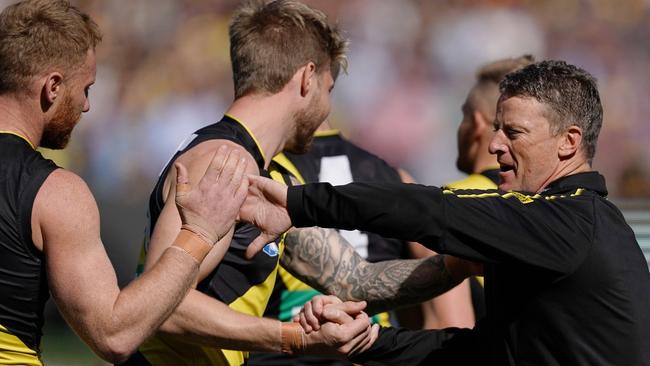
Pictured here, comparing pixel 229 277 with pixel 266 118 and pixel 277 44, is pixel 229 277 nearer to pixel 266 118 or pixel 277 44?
pixel 266 118

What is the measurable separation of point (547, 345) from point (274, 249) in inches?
46.3

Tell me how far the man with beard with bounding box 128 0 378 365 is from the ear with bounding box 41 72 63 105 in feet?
1.78

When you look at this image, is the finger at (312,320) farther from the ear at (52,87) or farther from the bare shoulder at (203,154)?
the ear at (52,87)

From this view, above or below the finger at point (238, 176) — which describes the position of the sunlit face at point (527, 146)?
above

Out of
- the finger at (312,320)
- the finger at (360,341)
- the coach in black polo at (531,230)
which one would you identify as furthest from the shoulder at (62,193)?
the finger at (360,341)

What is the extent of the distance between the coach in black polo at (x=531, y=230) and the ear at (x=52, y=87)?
2.25 feet

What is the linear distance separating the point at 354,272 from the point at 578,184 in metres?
1.13

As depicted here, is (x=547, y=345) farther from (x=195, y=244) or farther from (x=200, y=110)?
(x=200, y=110)

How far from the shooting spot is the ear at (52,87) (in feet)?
10.2

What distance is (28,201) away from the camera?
287cm

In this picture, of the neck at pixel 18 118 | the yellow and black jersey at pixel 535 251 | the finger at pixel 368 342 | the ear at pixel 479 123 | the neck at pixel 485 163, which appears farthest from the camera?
the ear at pixel 479 123

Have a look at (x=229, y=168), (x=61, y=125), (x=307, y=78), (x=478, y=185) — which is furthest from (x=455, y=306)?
(x=61, y=125)

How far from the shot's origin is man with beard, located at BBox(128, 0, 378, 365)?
3451mm

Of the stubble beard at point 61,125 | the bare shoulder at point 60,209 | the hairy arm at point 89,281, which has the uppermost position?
the stubble beard at point 61,125
